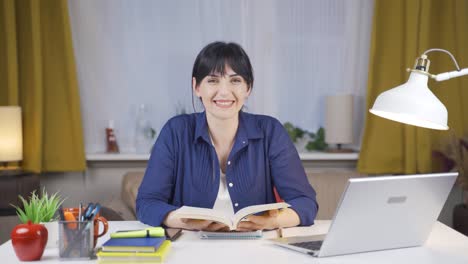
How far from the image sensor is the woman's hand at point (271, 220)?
71.8 inches

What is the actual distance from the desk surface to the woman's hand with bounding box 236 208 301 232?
52mm

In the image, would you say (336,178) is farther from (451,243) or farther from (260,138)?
(451,243)

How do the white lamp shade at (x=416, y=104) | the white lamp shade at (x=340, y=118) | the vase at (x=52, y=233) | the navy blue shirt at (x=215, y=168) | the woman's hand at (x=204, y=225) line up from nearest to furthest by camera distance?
the white lamp shade at (x=416, y=104)
the vase at (x=52, y=233)
the woman's hand at (x=204, y=225)
the navy blue shirt at (x=215, y=168)
the white lamp shade at (x=340, y=118)

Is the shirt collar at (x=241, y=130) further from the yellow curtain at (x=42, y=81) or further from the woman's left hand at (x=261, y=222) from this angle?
the yellow curtain at (x=42, y=81)

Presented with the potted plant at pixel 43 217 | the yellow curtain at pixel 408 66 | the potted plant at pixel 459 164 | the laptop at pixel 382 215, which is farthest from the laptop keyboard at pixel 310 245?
the yellow curtain at pixel 408 66

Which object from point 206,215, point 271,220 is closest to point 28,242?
point 206,215

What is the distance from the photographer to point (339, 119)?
3641 millimetres

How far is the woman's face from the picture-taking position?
2180 millimetres

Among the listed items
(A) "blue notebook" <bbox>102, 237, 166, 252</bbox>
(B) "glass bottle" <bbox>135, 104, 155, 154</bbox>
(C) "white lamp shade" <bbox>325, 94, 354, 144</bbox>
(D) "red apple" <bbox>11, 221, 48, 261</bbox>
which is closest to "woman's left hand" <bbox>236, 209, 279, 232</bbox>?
(A) "blue notebook" <bbox>102, 237, 166, 252</bbox>

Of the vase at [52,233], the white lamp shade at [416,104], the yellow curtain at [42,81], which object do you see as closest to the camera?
the white lamp shade at [416,104]

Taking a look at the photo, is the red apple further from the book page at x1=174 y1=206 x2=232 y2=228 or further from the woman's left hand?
the woman's left hand

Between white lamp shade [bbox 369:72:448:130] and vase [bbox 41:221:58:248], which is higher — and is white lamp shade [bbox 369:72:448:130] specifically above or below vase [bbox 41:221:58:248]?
above

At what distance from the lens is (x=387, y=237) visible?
1.65 meters

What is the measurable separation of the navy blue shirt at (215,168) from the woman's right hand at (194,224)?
212mm
